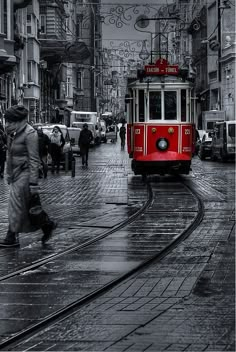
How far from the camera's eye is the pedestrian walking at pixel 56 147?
1388 inches

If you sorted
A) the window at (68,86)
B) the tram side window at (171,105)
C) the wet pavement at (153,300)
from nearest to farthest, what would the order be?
1. the wet pavement at (153,300)
2. the tram side window at (171,105)
3. the window at (68,86)

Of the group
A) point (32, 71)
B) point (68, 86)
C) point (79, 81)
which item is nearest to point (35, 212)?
point (32, 71)

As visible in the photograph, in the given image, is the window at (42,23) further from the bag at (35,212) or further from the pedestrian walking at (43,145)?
the bag at (35,212)

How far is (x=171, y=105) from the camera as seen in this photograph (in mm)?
29562

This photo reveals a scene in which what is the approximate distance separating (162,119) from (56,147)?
22.3 ft

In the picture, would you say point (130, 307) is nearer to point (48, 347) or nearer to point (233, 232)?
point (48, 347)

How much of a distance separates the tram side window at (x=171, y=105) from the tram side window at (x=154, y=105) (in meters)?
0.21

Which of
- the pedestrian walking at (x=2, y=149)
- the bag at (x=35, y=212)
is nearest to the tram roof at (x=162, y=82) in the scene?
the pedestrian walking at (x=2, y=149)

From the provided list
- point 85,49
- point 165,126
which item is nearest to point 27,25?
point 85,49

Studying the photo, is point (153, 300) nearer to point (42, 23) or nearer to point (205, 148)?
point (205, 148)

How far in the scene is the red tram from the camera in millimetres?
29406

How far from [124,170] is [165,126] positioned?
24.8 ft

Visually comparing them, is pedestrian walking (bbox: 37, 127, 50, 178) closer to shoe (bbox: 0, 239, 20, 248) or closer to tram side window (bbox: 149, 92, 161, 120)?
tram side window (bbox: 149, 92, 161, 120)

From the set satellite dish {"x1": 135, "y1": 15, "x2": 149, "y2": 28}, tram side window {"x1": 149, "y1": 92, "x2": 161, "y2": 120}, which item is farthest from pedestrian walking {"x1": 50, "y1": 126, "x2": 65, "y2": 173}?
tram side window {"x1": 149, "y1": 92, "x2": 161, "y2": 120}
